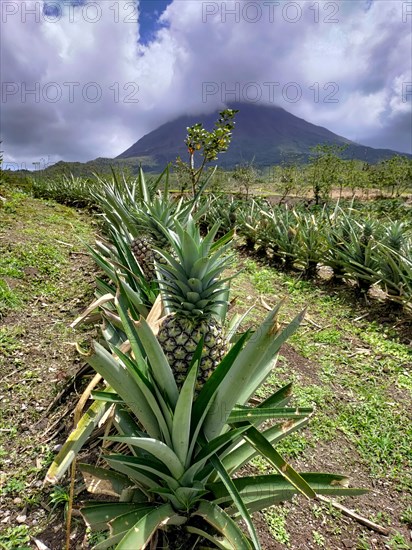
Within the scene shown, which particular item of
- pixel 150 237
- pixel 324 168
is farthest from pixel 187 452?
pixel 324 168

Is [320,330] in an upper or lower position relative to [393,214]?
lower

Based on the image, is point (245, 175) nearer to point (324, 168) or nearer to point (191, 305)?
point (324, 168)

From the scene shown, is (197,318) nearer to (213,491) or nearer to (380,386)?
(213,491)

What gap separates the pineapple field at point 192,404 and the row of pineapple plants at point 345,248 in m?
0.05

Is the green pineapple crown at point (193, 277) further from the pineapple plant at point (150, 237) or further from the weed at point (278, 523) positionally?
the pineapple plant at point (150, 237)

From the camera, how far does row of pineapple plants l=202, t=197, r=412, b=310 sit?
4.63m

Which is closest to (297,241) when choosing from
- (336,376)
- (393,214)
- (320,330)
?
(320,330)

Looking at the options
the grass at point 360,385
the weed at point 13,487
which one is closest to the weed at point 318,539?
the grass at point 360,385

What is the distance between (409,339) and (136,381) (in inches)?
150

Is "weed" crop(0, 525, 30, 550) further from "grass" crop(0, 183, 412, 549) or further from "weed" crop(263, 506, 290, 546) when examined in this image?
"weed" crop(263, 506, 290, 546)

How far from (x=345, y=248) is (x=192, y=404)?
15.8ft

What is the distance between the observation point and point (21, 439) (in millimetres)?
2229

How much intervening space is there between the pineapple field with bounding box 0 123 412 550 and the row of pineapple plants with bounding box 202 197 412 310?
0.05 m

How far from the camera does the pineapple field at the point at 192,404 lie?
1.35m
